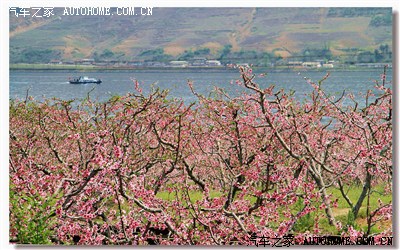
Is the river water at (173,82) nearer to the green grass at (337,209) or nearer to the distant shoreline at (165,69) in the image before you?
the distant shoreline at (165,69)

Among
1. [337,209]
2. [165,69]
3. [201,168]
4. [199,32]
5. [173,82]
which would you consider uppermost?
[199,32]

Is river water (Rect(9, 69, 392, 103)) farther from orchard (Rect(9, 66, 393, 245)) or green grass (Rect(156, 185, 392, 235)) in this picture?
green grass (Rect(156, 185, 392, 235))

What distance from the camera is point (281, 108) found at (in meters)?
6.75

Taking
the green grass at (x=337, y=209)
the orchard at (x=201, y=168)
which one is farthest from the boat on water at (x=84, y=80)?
the green grass at (x=337, y=209)

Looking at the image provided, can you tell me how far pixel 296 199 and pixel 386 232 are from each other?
2.43ft

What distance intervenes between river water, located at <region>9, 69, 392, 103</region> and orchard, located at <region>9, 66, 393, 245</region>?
0.26ft

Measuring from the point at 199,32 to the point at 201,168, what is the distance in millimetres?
1237

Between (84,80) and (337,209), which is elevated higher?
(84,80)

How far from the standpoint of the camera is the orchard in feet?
20.9

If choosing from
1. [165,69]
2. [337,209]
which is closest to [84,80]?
[165,69]

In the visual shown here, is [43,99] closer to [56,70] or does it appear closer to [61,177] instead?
[56,70]

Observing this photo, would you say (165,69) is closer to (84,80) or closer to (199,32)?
(199,32)

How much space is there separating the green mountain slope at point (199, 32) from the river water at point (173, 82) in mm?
174

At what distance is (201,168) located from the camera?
7.31m
